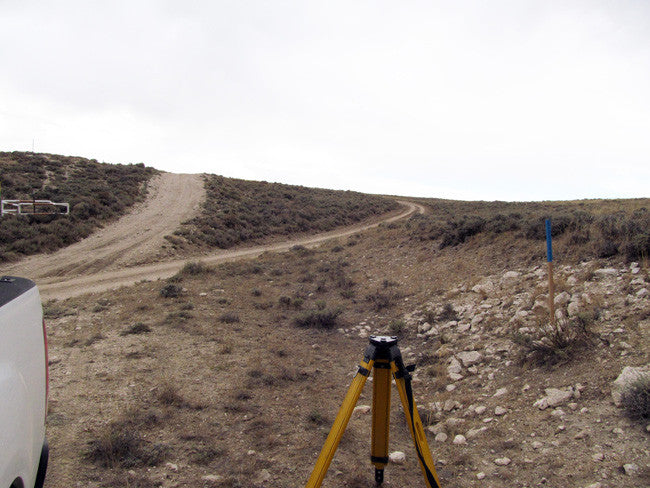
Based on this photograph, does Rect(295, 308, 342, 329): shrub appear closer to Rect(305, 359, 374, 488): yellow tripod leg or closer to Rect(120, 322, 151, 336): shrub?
Rect(120, 322, 151, 336): shrub

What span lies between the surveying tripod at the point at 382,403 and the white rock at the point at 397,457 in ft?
3.50

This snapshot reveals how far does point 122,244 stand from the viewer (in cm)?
1898

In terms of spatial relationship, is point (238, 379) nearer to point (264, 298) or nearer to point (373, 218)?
point (264, 298)

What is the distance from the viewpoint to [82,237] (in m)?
19.7

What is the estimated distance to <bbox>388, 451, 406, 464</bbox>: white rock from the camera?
416cm

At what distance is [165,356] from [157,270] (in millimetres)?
9638

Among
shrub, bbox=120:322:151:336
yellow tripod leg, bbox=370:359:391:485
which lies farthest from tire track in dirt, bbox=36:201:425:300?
yellow tripod leg, bbox=370:359:391:485

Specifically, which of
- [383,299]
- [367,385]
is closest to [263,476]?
[367,385]

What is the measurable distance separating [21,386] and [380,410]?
2.52 metres

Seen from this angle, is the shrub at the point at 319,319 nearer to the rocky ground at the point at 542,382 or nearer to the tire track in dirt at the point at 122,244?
the rocky ground at the point at 542,382

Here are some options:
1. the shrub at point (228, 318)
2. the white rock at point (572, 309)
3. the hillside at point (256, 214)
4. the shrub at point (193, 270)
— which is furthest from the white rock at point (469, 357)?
the hillside at point (256, 214)

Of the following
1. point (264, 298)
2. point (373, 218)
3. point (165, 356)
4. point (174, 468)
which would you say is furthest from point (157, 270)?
point (373, 218)

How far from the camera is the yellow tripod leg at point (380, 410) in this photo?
3.24 metres

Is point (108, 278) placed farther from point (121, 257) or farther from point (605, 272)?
point (605, 272)
